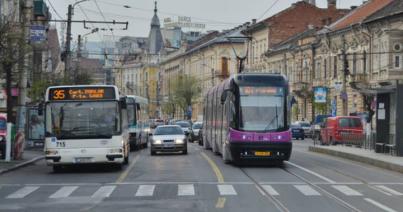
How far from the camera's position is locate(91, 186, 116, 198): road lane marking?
1906 centimetres

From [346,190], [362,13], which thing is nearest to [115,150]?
[346,190]

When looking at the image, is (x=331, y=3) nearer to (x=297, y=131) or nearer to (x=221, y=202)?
(x=297, y=131)

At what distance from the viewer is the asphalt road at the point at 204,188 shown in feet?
55.4

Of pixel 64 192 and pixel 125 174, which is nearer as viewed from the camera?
pixel 64 192

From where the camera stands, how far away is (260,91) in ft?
94.6

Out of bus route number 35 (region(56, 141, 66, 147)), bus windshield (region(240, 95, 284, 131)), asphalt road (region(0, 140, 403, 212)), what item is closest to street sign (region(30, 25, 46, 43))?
asphalt road (region(0, 140, 403, 212))

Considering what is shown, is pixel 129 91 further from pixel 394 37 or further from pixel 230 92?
pixel 230 92

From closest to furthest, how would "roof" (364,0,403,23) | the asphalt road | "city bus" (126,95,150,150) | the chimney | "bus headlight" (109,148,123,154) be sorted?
the asphalt road < "bus headlight" (109,148,123,154) < "city bus" (126,95,150,150) < "roof" (364,0,403,23) < the chimney

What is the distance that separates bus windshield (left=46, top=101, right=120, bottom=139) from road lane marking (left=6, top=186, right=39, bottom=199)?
4491 millimetres

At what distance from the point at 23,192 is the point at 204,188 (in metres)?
4.34

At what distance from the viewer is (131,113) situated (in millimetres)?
43594

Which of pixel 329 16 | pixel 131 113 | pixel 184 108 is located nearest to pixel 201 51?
pixel 184 108

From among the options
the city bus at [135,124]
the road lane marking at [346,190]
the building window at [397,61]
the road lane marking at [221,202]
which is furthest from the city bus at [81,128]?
the building window at [397,61]

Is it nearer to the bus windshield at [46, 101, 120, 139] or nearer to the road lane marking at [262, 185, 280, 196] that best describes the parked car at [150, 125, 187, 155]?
the bus windshield at [46, 101, 120, 139]
